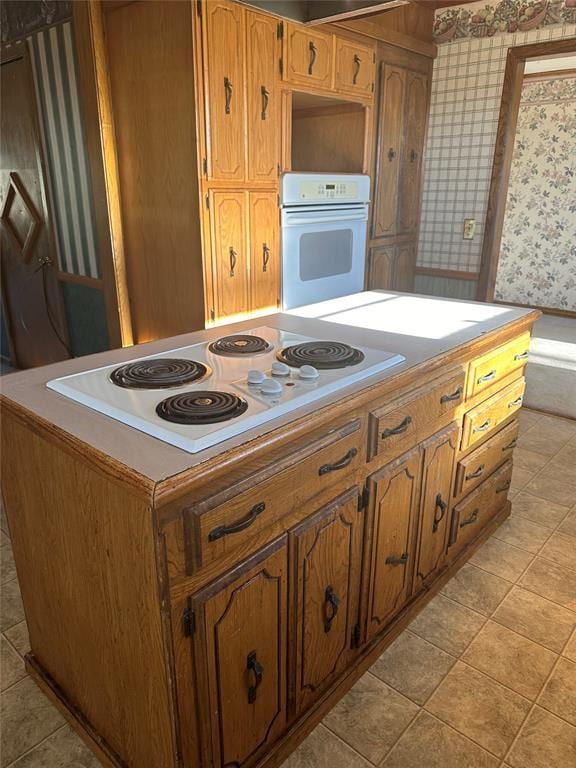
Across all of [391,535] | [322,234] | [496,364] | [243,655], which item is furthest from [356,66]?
[243,655]

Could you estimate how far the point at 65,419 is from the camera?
3.52 ft

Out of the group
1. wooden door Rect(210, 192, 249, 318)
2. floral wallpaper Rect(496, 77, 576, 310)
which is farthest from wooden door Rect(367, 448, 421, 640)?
floral wallpaper Rect(496, 77, 576, 310)


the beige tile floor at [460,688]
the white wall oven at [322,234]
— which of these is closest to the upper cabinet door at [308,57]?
the white wall oven at [322,234]

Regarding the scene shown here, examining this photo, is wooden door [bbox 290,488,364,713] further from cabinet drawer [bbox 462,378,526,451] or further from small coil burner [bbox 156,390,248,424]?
cabinet drawer [bbox 462,378,526,451]

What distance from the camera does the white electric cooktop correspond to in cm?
104

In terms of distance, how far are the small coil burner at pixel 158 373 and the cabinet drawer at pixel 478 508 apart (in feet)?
3.63

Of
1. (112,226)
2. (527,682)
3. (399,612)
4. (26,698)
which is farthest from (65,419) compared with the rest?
(112,226)

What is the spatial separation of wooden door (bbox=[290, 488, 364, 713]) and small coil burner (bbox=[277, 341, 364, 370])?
1.03ft

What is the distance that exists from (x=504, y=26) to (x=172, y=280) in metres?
2.72

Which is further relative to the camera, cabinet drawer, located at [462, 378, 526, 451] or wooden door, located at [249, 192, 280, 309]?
wooden door, located at [249, 192, 280, 309]

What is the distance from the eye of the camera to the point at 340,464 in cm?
128

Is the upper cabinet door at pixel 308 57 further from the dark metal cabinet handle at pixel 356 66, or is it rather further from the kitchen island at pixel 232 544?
the kitchen island at pixel 232 544

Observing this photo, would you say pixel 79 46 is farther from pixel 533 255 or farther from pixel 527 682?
pixel 533 255

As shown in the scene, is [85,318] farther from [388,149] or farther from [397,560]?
[397,560]
